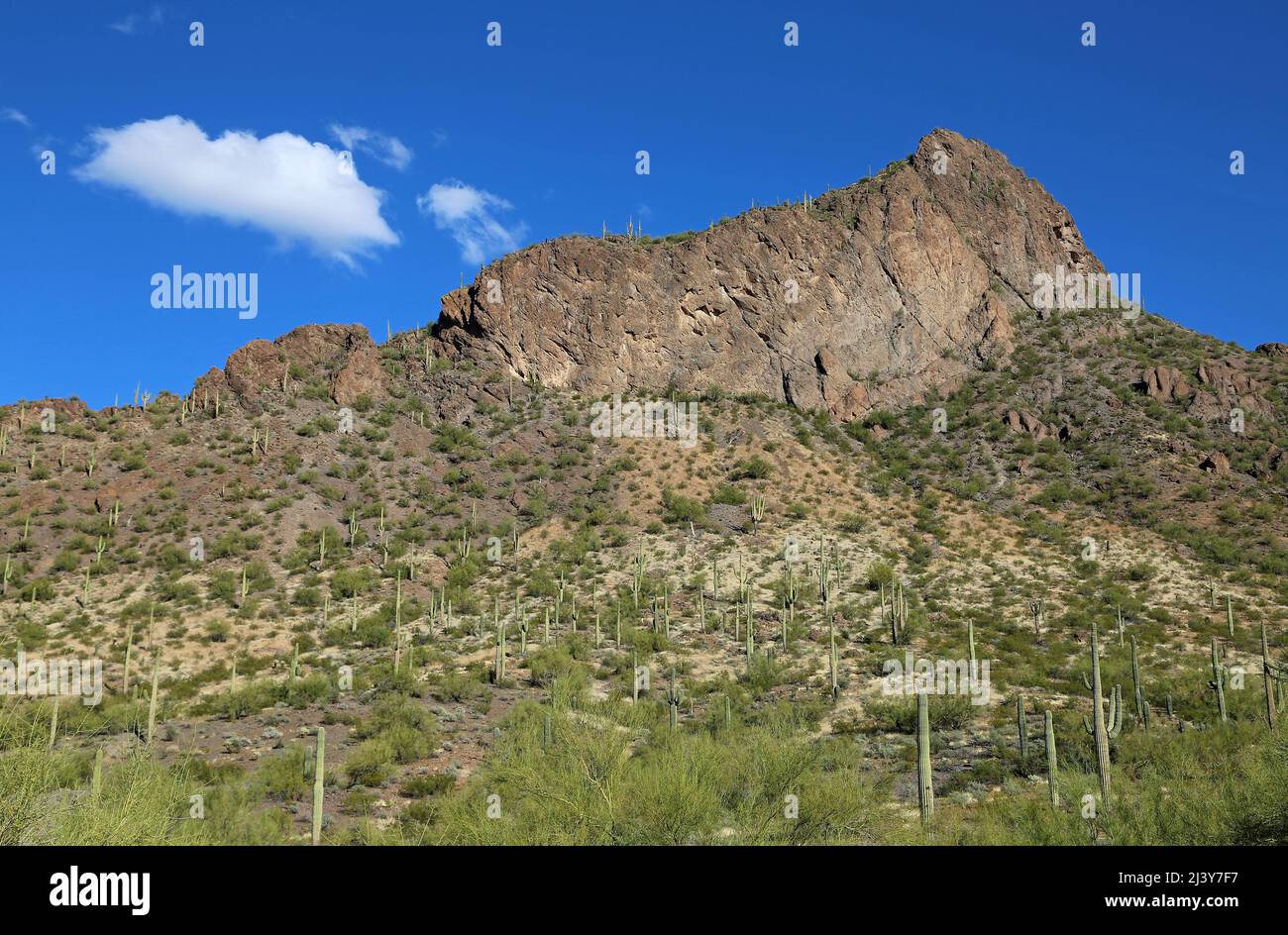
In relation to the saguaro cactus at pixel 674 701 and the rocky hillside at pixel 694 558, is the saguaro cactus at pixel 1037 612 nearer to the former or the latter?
the rocky hillside at pixel 694 558

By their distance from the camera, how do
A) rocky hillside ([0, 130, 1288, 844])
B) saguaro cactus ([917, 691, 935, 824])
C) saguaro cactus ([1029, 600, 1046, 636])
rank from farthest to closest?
saguaro cactus ([1029, 600, 1046, 636]), saguaro cactus ([917, 691, 935, 824]), rocky hillside ([0, 130, 1288, 844])

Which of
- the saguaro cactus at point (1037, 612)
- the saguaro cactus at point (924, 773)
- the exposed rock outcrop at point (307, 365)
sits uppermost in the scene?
the exposed rock outcrop at point (307, 365)

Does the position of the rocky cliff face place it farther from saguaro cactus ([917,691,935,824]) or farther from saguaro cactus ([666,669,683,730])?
saguaro cactus ([917,691,935,824])

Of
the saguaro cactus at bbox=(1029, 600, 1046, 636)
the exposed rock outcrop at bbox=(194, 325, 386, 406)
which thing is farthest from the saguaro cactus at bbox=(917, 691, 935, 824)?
the exposed rock outcrop at bbox=(194, 325, 386, 406)

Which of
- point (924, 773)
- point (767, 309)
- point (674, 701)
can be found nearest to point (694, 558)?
point (674, 701)

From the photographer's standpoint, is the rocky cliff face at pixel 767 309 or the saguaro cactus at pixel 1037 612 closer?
the saguaro cactus at pixel 1037 612

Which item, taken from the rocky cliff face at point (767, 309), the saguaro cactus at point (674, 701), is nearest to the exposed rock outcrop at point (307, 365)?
the rocky cliff face at point (767, 309)
